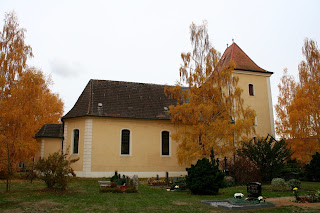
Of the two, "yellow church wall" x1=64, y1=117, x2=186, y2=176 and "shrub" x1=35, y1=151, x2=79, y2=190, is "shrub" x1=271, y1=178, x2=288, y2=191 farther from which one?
"shrub" x1=35, y1=151, x2=79, y2=190

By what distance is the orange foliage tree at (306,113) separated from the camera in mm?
24953

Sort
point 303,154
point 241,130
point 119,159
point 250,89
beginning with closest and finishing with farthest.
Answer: point 241,130, point 119,159, point 303,154, point 250,89

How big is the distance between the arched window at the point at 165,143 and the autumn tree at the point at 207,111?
568cm

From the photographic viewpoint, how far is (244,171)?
1847cm

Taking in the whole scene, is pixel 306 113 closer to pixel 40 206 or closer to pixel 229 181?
pixel 229 181

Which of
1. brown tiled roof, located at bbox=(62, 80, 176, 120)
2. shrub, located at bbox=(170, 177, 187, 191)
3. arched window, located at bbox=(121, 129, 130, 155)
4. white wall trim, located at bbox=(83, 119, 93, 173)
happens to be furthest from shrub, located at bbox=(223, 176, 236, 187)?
white wall trim, located at bbox=(83, 119, 93, 173)

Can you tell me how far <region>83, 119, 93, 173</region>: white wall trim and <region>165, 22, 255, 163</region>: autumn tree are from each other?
807cm

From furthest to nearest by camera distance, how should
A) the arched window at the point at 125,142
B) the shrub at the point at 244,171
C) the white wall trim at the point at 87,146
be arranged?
the arched window at the point at 125,142 → the white wall trim at the point at 87,146 → the shrub at the point at 244,171

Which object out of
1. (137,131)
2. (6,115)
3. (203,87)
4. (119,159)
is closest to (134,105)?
(137,131)

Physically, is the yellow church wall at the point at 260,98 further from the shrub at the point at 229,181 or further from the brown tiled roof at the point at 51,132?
the brown tiled roof at the point at 51,132

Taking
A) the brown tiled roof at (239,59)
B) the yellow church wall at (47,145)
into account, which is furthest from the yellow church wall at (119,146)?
the brown tiled roof at (239,59)

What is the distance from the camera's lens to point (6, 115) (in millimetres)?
18844

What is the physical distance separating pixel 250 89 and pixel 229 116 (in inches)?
425

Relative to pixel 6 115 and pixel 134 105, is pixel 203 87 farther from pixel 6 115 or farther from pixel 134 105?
pixel 6 115
